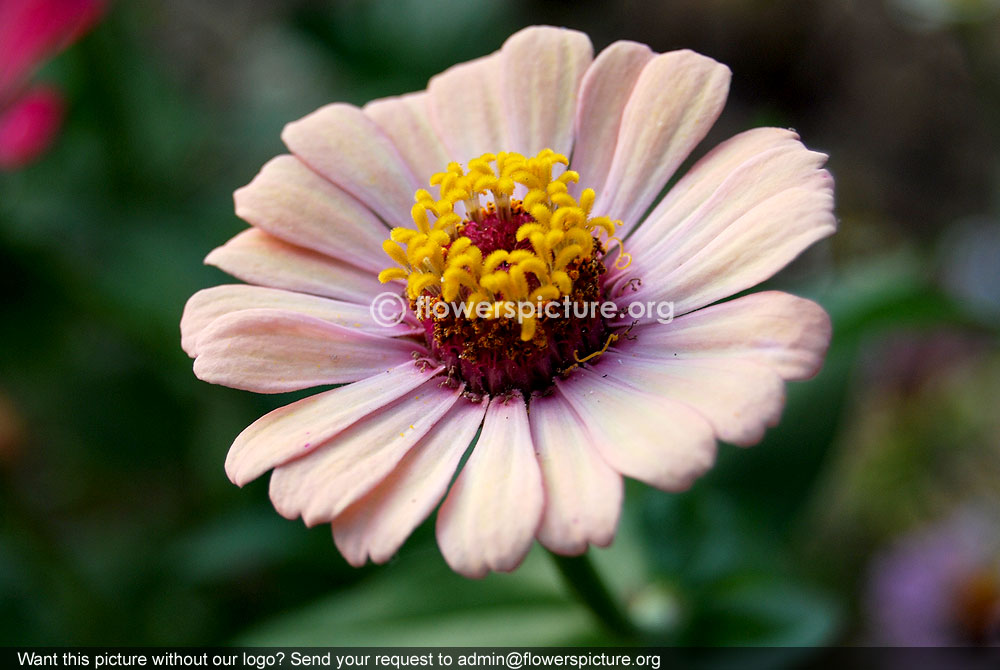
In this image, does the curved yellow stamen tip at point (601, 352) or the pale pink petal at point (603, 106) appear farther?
the pale pink petal at point (603, 106)

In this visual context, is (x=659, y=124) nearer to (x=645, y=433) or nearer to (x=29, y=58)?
(x=645, y=433)

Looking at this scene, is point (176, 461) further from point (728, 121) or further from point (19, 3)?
point (728, 121)

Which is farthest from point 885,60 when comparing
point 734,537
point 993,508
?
point 734,537

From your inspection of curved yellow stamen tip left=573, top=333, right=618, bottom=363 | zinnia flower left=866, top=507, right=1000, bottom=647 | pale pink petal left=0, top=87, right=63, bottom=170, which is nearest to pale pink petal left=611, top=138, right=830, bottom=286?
curved yellow stamen tip left=573, top=333, right=618, bottom=363

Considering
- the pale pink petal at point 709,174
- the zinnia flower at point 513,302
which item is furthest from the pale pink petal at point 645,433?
the pale pink petal at point 709,174

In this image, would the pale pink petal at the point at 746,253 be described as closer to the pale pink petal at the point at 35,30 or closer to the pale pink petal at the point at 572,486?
the pale pink petal at the point at 572,486

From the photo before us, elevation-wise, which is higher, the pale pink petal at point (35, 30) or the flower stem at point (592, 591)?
the pale pink petal at point (35, 30)
